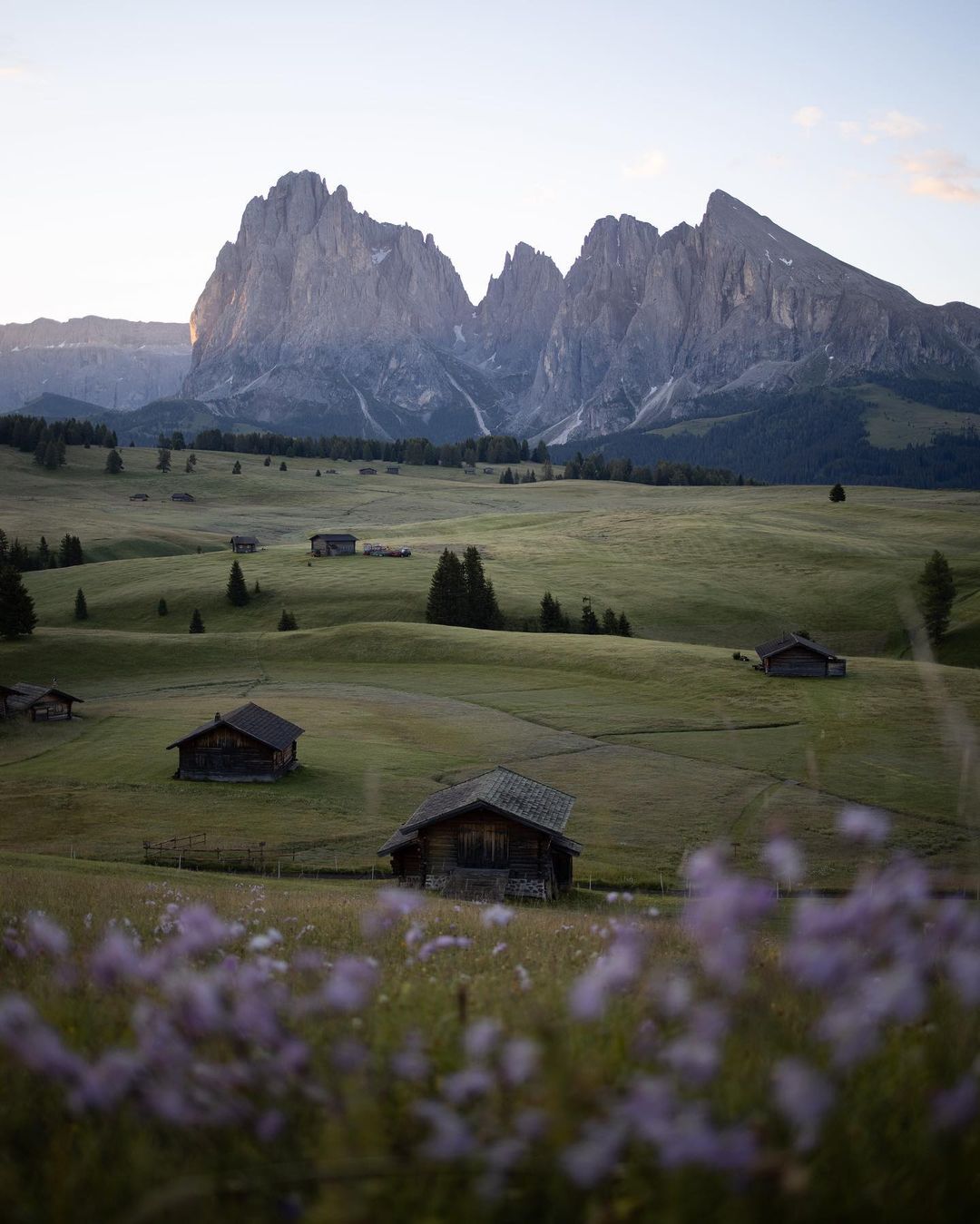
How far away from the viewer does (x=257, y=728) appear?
59531 mm

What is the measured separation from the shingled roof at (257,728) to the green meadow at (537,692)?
9.11 ft

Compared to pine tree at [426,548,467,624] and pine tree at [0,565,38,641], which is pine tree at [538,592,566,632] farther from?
pine tree at [0,565,38,641]

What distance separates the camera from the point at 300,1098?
370cm

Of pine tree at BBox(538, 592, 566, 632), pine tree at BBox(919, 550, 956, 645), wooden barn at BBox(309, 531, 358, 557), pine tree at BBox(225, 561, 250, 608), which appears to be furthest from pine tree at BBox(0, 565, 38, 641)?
pine tree at BBox(919, 550, 956, 645)

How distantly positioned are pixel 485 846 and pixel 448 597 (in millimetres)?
73479

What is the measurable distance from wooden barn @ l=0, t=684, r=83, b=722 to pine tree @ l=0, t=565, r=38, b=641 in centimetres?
2592

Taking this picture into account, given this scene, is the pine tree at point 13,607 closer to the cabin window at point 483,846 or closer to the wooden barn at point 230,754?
the wooden barn at point 230,754

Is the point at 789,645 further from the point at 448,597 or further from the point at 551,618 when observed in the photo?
the point at 448,597

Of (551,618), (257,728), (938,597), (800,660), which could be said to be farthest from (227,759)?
(938,597)

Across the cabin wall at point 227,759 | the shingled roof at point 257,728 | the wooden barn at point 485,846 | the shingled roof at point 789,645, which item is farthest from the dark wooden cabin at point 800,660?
the wooden barn at point 485,846

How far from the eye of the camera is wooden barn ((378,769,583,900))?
39594 millimetres

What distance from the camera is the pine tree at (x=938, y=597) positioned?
104 metres

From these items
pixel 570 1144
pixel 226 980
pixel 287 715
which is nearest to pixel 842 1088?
pixel 570 1144

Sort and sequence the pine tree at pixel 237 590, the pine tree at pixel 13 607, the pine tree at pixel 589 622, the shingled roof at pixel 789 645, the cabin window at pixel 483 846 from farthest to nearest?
the pine tree at pixel 237 590 → the pine tree at pixel 589 622 → the pine tree at pixel 13 607 → the shingled roof at pixel 789 645 → the cabin window at pixel 483 846
